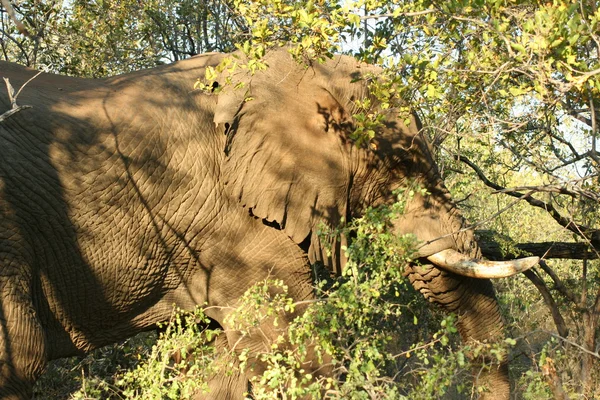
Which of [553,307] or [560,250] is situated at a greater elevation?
[560,250]

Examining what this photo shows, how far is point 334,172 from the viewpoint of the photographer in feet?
17.4

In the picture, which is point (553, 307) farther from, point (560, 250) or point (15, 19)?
point (15, 19)

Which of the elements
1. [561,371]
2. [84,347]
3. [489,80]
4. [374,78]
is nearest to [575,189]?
[489,80]

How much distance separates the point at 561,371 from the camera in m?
5.65

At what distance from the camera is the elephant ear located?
5.12m

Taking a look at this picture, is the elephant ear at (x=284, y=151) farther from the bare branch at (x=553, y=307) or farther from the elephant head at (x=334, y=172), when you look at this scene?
the bare branch at (x=553, y=307)

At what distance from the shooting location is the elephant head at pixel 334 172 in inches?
202

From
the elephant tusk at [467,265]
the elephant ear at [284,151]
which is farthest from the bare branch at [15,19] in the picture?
the elephant tusk at [467,265]

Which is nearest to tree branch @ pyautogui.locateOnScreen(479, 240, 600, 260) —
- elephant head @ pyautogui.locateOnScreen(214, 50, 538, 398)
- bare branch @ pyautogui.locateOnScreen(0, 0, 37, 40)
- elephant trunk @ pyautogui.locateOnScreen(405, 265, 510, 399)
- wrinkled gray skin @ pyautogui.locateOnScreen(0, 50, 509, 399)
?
elephant trunk @ pyautogui.locateOnScreen(405, 265, 510, 399)

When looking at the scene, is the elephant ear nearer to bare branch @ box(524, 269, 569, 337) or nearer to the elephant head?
the elephant head

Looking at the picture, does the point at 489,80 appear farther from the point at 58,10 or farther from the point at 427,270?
the point at 58,10

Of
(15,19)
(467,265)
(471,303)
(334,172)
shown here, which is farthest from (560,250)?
(15,19)

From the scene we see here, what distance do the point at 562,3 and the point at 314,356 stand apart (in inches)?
104

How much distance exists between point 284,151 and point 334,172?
1.24ft
